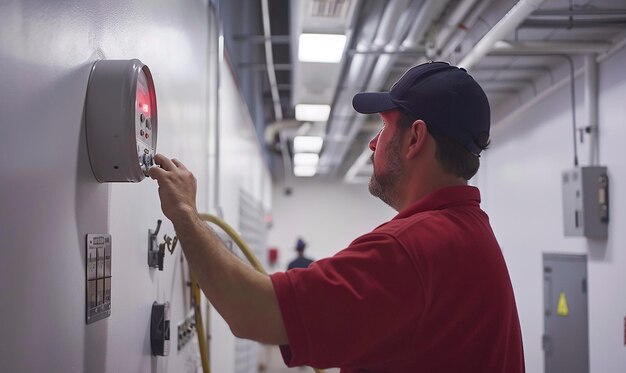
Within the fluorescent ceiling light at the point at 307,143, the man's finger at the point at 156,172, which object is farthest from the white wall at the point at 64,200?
the fluorescent ceiling light at the point at 307,143

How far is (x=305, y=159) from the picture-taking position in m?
8.61

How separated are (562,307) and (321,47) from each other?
9.93ft

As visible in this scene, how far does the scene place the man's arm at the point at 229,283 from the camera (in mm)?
1051

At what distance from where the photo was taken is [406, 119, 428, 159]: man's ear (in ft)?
4.26

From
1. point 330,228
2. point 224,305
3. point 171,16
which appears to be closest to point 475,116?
point 224,305

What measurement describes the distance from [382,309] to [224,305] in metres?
0.30

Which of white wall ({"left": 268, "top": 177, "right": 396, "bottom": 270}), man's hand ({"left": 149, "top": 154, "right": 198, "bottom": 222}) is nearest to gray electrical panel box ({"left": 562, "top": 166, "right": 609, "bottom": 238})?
man's hand ({"left": 149, "top": 154, "right": 198, "bottom": 222})

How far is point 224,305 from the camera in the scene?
107 cm

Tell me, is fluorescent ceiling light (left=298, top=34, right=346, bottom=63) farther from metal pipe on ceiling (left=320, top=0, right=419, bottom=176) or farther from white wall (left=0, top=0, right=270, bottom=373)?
white wall (left=0, top=0, right=270, bottom=373)

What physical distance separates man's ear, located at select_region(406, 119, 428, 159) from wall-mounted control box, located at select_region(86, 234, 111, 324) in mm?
736

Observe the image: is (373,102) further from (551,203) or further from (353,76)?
(551,203)

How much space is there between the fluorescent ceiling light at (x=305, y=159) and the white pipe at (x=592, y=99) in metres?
4.32

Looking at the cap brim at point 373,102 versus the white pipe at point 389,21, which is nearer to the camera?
the cap brim at point 373,102

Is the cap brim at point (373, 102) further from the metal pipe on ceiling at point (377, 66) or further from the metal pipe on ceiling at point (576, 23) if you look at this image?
the metal pipe on ceiling at point (576, 23)
